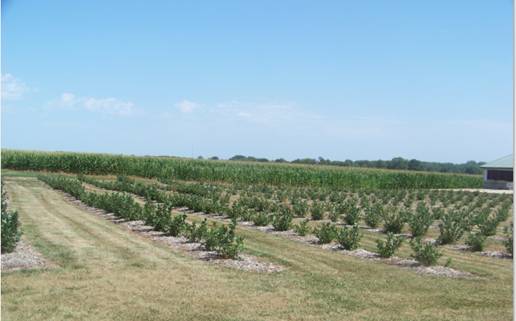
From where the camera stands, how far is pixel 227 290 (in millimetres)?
9023

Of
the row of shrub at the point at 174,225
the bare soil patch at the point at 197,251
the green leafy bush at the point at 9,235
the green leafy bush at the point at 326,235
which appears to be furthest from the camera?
the green leafy bush at the point at 326,235

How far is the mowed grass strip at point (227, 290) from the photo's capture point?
775 cm

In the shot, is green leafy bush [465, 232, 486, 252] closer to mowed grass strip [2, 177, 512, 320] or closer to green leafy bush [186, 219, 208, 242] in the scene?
mowed grass strip [2, 177, 512, 320]

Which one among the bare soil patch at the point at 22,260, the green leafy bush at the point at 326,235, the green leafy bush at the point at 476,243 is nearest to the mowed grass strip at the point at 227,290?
the bare soil patch at the point at 22,260

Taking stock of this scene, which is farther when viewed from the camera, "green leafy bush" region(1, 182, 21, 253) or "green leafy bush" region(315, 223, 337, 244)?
"green leafy bush" region(315, 223, 337, 244)

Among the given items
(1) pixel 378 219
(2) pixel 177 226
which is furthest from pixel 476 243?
(2) pixel 177 226

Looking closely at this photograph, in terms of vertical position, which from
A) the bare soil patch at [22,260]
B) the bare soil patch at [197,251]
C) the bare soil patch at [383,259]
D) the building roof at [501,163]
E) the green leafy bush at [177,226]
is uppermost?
the building roof at [501,163]

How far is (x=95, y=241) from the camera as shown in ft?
43.4

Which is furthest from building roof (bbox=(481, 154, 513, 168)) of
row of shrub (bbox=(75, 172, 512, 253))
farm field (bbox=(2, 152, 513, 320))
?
farm field (bbox=(2, 152, 513, 320))

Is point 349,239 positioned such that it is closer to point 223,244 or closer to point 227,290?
point 223,244

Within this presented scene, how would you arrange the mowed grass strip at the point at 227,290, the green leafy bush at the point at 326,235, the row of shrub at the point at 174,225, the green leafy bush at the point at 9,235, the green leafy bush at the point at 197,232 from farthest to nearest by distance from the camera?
the green leafy bush at the point at 326,235
the green leafy bush at the point at 197,232
the row of shrub at the point at 174,225
the green leafy bush at the point at 9,235
the mowed grass strip at the point at 227,290

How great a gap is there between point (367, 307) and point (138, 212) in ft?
35.7

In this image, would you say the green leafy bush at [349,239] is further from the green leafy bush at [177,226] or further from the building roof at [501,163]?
the building roof at [501,163]

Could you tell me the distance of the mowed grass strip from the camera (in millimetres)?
7754
